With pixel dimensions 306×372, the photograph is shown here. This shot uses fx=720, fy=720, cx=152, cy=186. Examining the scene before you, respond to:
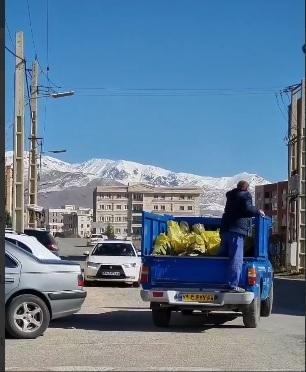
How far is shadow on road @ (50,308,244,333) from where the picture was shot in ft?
39.0

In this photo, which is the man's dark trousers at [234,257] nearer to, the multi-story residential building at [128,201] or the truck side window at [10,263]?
the truck side window at [10,263]

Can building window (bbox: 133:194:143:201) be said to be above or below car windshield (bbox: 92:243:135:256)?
above

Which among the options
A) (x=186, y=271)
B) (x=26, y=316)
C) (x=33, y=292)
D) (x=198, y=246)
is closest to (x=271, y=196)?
(x=198, y=246)

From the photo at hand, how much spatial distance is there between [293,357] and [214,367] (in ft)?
3.75

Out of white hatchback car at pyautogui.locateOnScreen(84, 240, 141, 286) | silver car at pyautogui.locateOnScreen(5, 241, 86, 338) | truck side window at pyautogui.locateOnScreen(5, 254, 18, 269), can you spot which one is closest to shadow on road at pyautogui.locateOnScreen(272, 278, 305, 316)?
silver car at pyautogui.locateOnScreen(5, 241, 86, 338)

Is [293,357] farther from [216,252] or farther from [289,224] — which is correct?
[289,224]

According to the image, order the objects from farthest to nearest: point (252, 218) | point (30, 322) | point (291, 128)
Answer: point (291, 128) → point (252, 218) → point (30, 322)

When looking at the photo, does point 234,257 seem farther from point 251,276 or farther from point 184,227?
point 184,227

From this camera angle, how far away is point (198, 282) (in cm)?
1157

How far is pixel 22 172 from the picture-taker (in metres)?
25.8

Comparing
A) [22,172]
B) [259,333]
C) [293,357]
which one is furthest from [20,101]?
[293,357]

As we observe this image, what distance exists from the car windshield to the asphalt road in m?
9.13

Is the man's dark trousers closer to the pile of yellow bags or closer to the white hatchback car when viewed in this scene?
the pile of yellow bags

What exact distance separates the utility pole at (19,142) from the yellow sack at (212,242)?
538 inches
